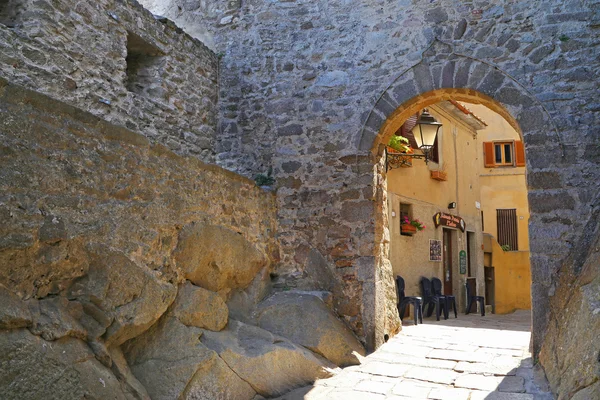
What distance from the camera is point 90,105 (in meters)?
4.85

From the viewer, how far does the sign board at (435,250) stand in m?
10.2

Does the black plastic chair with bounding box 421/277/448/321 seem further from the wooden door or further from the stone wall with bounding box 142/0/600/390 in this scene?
the stone wall with bounding box 142/0/600/390

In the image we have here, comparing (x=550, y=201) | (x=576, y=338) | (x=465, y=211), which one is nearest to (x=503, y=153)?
(x=465, y=211)

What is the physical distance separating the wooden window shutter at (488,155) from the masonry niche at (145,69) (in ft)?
42.2

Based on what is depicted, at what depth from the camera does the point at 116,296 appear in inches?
138

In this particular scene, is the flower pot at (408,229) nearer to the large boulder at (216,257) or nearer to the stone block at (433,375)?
the large boulder at (216,257)

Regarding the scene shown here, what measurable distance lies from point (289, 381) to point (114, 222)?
1890 mm

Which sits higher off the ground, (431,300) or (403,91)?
(403,91)

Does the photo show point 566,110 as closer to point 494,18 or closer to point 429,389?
point 494,18

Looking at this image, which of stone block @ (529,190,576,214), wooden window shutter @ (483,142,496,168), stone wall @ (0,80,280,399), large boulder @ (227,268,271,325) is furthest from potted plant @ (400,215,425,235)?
wooden window shutter @ (483,142,496,168)

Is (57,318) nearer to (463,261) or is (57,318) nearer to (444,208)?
(444,208)

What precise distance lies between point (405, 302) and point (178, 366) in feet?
15.6

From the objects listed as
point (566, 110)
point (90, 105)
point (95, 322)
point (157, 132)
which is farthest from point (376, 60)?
point (95, 322)

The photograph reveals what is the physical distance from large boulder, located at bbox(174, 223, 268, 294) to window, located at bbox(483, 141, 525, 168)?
42.0 ft
